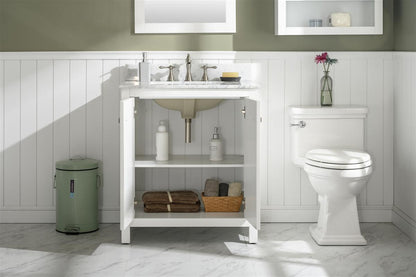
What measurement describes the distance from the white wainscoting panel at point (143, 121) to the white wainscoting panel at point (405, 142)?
0.08m

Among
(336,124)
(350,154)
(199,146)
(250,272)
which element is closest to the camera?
(250,272)

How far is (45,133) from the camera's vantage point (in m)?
3.87

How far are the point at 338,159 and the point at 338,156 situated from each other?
0.15 feet

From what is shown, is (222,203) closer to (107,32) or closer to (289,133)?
(289,133)

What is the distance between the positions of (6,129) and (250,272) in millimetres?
1894

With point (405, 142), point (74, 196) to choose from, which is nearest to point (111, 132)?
point (74, 196)

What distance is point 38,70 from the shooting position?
3.84 metres

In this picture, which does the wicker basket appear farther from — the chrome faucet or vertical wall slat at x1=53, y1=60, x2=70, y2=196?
vertical wall slat at x1=53, y1=60, x2=70, y2=196

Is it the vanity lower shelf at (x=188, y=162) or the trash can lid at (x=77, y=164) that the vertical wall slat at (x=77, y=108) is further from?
the vanity lower shelf at (x=188, y=162)

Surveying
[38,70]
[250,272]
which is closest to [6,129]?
[38,70]

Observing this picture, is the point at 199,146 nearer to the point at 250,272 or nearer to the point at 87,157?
the point at 87,157

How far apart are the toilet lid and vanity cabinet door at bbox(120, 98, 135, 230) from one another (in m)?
0.98

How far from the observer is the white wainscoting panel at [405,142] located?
11.6 ft

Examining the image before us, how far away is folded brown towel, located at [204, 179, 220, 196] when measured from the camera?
3.65 metres
